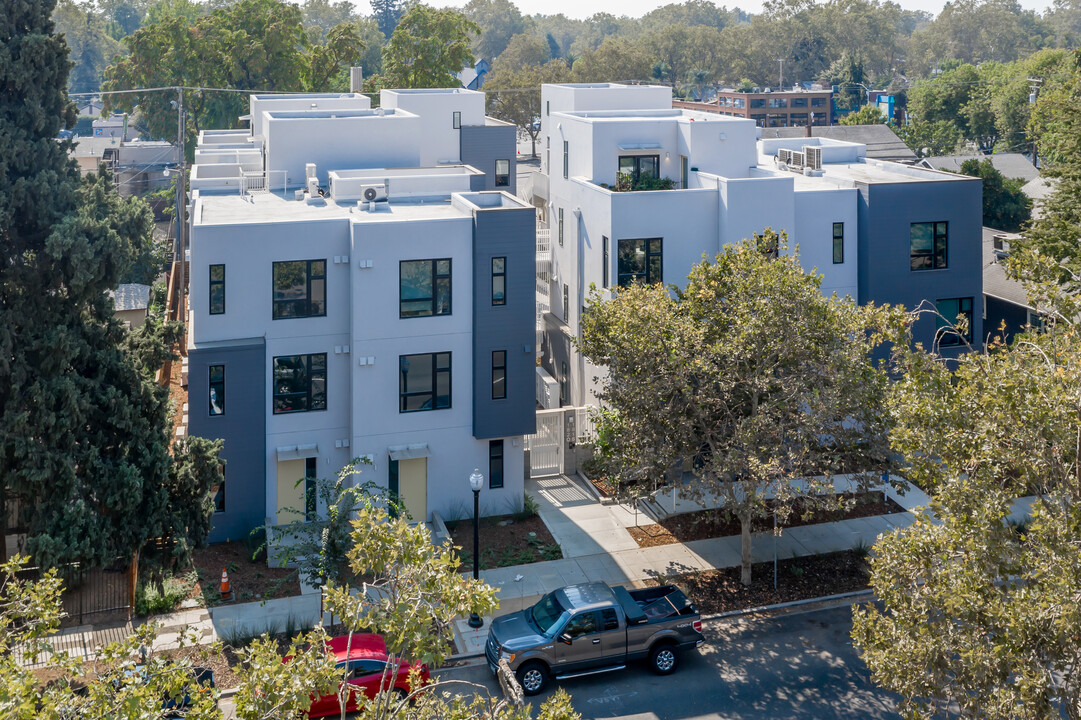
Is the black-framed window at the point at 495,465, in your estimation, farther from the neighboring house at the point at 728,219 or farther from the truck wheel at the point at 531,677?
the truck wheel at the point at 531,677

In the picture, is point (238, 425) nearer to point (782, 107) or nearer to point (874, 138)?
point (874, 138)

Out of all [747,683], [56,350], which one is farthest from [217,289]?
[747,683]

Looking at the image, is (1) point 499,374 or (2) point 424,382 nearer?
(2) point 424,382

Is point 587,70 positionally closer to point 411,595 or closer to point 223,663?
point 223,663

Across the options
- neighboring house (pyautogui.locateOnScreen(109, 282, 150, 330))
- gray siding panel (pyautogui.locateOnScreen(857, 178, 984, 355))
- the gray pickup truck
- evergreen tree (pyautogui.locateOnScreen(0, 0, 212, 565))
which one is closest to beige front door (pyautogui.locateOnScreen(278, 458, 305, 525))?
evergreen tree (pyautogui.locateOnScreen(0, 0, 212, 565))

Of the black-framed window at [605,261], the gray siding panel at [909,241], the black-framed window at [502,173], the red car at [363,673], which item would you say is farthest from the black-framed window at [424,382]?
the black-framed window at [502,173]

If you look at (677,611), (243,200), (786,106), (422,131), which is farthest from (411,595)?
(786,106)

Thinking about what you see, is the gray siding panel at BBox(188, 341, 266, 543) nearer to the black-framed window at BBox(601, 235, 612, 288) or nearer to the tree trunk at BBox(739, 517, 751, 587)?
the black-framed window at BBox(601, 235, 612, 288)
